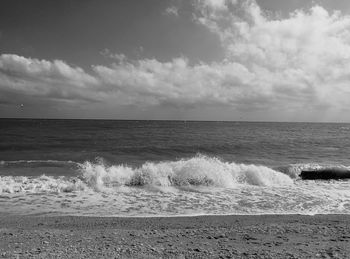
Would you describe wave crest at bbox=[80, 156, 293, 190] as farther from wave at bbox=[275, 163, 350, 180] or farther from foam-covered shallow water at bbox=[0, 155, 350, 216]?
wave at bbox=[275, 163, 350, 180]

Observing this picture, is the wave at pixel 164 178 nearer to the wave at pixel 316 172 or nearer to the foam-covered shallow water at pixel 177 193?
the foam-covered shallow water at pixel 177 193

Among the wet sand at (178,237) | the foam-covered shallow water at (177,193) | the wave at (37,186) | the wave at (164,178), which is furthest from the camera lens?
the wave at (164,178)

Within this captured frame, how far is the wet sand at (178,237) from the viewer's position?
6.37m

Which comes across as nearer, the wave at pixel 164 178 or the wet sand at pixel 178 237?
the wet sand at pixel 178 237

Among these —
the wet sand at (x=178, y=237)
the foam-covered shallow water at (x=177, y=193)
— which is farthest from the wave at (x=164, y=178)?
the wet sand at (x=178, y=237)

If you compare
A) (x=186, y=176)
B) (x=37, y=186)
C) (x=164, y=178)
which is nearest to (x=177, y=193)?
(x=164, y=178)

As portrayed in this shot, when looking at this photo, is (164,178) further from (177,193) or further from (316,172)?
(316,172)

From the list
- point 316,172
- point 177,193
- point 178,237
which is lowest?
point 177,193

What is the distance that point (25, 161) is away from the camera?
22000 millimetres

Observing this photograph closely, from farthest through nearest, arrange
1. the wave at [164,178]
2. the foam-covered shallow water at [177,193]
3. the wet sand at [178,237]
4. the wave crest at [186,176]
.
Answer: the wave crest at [186,176], the wave at [164,178], the foam-covered shallow water at [177,193], the wet sand at [178,237]

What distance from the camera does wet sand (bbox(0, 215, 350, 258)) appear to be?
6.37 meters

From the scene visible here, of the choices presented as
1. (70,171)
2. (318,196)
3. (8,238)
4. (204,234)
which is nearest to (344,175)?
(318,196)

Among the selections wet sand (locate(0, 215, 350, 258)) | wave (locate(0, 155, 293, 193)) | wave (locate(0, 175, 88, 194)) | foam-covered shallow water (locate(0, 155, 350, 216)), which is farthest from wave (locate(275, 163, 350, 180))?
wave (locate(0, 175, 88, 194))

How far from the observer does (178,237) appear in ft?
24.2
